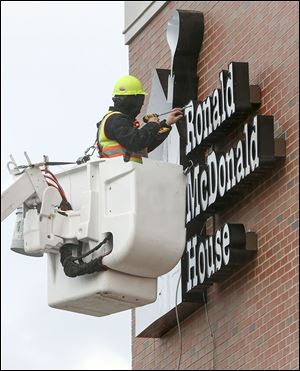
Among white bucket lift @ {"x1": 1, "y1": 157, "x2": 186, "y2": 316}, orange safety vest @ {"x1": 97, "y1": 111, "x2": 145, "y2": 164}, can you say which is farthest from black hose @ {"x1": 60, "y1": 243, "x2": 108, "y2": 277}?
orange safety vest @ {"x1": 97, "y1": 111, "x2": 145, "y2": 164}

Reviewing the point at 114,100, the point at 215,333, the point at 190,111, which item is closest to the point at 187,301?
the point at 215,333

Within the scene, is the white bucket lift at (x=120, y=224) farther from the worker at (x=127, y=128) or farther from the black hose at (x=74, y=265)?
the worker at (x=127, y=128)

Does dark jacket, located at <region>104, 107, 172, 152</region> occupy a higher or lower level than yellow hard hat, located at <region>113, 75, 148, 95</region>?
lower

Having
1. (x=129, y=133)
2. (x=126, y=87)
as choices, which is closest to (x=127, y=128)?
(x=129, y=133)

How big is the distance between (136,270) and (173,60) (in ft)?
17.1

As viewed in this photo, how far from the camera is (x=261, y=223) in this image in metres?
20.2

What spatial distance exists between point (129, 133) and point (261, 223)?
97.3 inches

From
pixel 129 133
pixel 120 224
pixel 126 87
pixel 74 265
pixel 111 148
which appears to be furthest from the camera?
pixel 126 87

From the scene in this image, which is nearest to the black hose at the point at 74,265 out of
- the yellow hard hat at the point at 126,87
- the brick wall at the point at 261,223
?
the yellow hard hat at the point at 126,87

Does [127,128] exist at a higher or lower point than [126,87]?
lower

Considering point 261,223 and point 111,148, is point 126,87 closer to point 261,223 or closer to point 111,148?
point 111,148

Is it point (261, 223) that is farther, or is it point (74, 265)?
point (261, 223)

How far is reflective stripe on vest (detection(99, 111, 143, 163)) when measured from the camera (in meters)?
18.5

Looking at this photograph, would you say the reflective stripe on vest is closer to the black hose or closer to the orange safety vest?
the orange safety vest
